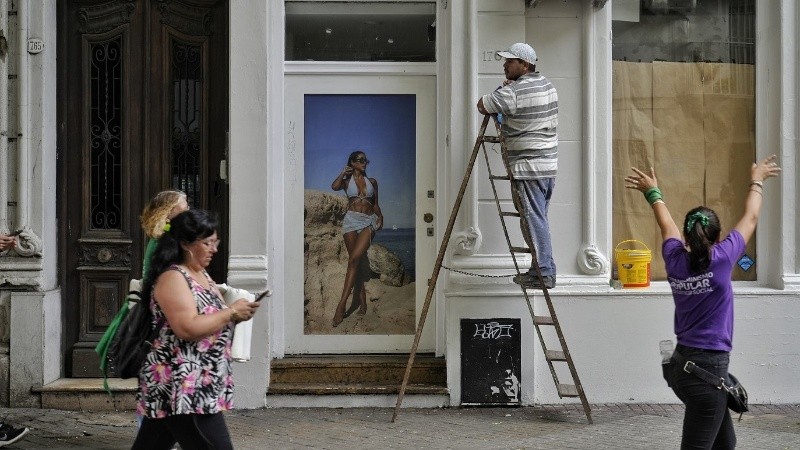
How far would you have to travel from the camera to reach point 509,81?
361 inches

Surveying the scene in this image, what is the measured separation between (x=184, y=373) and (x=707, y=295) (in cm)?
269

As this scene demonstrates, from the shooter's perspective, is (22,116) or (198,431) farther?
(22,116)

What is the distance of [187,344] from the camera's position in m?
5.52

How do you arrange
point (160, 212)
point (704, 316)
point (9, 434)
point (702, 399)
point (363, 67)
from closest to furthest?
point (702, 399) → point (704, 316) → point (160, 212) → point (9, 434) → point (363, 67)

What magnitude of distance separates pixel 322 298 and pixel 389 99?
5.80 ft

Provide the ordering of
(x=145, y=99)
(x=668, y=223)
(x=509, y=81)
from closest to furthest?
Answer: (x=668, y=223) < (x=509, y=81) < (x=145, y=99)

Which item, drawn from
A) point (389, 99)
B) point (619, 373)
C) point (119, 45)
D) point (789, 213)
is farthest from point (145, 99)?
point (789, 213)

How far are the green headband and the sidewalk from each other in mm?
2482

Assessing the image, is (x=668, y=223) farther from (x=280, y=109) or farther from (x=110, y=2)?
(x=110, y=2)

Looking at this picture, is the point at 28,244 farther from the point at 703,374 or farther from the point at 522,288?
the point at 703,374

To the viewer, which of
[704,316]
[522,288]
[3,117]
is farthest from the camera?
[3,117]

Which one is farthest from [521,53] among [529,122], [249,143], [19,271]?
[19,271]

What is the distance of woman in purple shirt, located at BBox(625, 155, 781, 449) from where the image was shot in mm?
6094

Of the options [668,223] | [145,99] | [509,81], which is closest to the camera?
[668,223]
